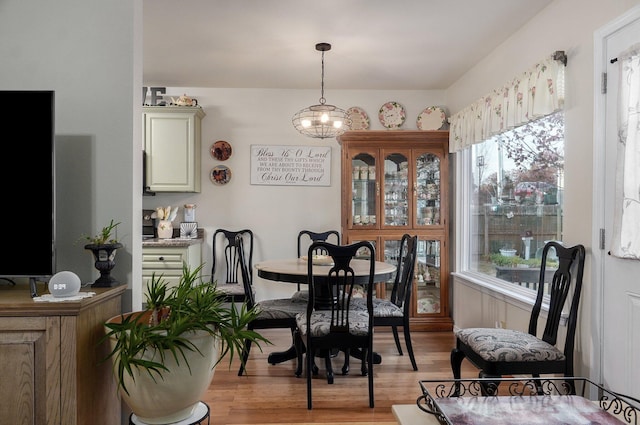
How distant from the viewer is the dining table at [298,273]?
3.12m

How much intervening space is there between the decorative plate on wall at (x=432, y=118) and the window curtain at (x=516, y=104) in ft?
1.87

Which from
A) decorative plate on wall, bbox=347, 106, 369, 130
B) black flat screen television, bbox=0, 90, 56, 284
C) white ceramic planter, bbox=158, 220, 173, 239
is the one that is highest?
decorative plate on wall, bbox=347, 106, 369, 130

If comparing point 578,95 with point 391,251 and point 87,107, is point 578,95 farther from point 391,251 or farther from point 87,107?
point 87,107

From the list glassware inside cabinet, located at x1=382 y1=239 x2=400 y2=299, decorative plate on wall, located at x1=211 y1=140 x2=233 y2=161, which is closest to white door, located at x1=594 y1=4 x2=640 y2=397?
glassware inside cabinet, located at x1=382 y1=239 x2=400 y2=299

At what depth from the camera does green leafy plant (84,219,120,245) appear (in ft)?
6.95

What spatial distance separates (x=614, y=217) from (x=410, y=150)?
2490 millimetres

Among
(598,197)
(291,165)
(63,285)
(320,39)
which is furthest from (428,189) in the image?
(63,285)

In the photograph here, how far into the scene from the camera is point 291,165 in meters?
4.98

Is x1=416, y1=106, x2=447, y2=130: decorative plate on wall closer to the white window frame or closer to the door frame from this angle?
the white window frame

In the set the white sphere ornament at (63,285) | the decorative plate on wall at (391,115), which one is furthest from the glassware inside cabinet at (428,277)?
the white sphere ornament at (63,285)

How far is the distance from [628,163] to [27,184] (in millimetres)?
2736

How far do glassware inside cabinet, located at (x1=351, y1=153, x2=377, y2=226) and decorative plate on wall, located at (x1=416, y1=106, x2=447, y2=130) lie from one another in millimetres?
739

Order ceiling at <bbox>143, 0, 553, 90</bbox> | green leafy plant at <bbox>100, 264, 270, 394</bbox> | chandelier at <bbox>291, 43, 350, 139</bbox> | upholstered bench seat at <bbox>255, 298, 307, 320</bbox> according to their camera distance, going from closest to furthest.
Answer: green leafy plant at <bbox>100, 264, 270, 394</bbox> → ceiling at <bbox>143, 0, 553, 90</bbox> → upholstered bench seat at <bbox>255, 298, 307, 320</bbox> → chandelier at <bbox>291, 43, 350, 139</bbox>

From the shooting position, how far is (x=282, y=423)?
8.56ft
